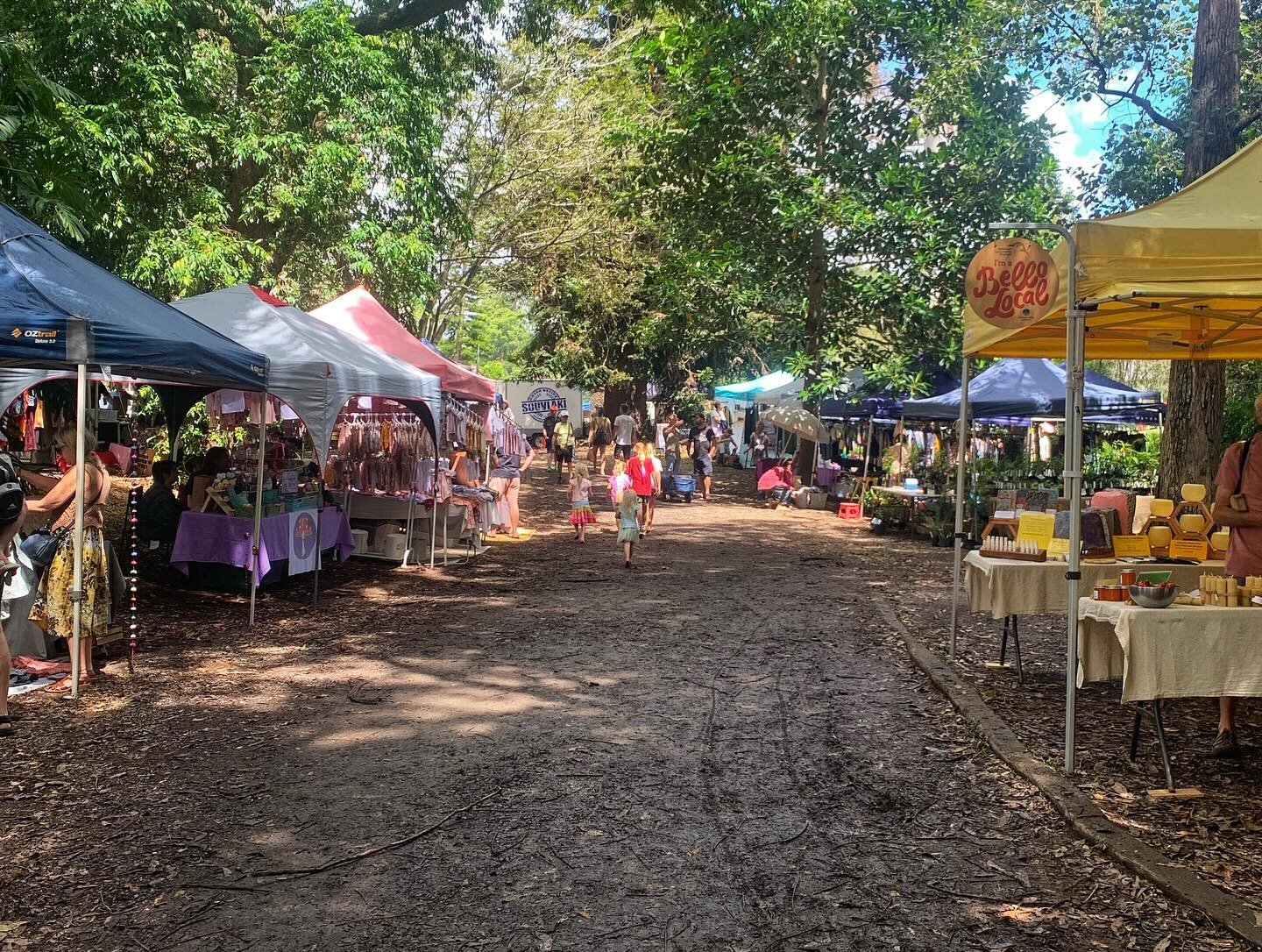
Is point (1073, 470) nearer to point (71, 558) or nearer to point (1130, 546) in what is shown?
point (1130, 546)

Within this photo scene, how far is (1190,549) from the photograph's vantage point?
744cm

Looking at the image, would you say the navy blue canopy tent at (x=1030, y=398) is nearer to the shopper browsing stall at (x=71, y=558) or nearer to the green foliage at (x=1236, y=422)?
the green foliage at (x=1236, y=422)

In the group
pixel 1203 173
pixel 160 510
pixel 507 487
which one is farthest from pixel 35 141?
pixel 1203 173

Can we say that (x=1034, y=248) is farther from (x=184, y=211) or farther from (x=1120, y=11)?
(x=1120, y=11)

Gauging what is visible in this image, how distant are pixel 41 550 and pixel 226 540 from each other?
3440mm

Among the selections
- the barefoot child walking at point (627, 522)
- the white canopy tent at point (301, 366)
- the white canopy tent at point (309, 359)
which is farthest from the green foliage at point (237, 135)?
the barefoot child walking at point (627, 522)

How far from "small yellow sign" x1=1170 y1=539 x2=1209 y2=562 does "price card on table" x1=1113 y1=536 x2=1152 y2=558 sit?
15 cm

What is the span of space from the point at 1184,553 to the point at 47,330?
7.62 metres

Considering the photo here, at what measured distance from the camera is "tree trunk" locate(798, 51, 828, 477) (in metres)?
22.4

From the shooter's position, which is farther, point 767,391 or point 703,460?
point 767,391

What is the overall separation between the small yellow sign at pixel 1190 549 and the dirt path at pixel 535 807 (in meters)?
1.92

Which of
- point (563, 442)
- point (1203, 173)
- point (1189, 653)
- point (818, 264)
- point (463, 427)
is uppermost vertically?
point (818, 264)

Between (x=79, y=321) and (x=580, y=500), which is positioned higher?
(x=79, y=321)

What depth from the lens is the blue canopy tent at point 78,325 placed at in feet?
22.9
